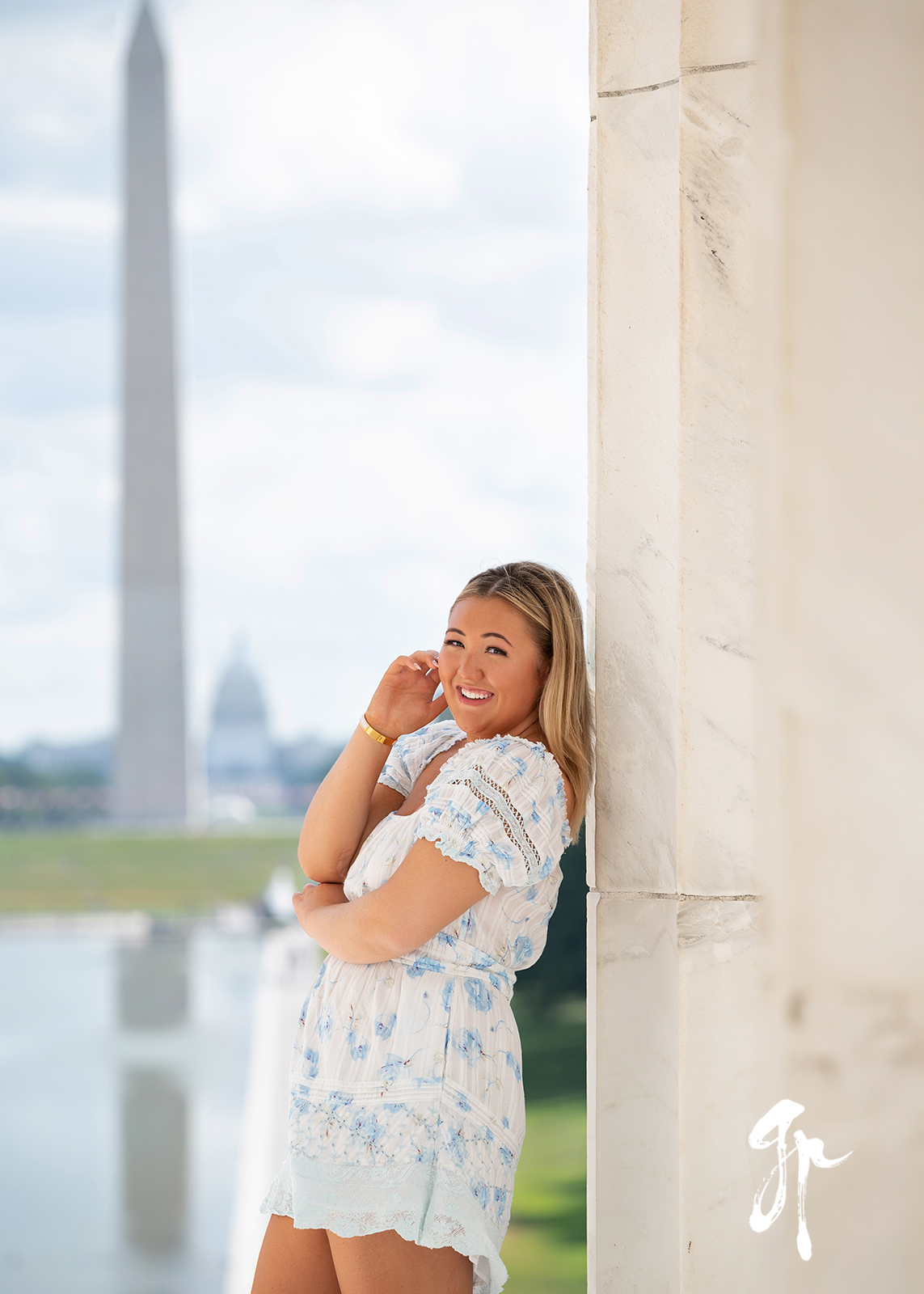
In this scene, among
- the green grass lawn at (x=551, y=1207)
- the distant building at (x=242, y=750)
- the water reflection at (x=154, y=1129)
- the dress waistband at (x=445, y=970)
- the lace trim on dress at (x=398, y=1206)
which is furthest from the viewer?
the distant building at (x=242, y=750)

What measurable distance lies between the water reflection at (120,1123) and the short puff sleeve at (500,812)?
3487mm

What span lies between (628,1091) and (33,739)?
2374cm

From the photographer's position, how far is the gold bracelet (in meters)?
1.73

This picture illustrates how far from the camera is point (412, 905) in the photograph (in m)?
1.48

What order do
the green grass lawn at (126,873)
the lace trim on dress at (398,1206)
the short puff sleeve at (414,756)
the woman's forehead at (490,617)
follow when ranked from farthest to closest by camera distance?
1. the green grass lawn at (126,873)
2. the short puff sleeve at (414,756)
3. the woman's forehead at (490,617)
4. the lace trim on dress at (398,1206)

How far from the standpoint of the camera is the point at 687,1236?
158cm

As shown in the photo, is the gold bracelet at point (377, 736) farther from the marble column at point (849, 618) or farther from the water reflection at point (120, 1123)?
the water reflection at point (120, 1123)

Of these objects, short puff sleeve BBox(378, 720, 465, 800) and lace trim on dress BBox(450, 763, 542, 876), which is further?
short puff sleeve BBox(378, 720, 465, 800)

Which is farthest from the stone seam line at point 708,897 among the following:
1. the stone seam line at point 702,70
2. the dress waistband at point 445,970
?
the stone seam line at point 702,70

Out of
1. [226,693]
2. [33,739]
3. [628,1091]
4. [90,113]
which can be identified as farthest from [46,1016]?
[90,113]

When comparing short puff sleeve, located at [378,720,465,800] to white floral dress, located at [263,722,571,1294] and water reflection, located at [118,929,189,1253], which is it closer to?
white floral dress, located at [263,722,571,1294]

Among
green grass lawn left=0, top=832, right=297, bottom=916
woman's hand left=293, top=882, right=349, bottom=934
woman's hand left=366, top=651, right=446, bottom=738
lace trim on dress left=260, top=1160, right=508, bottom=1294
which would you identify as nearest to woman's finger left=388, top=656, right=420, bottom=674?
woman's hand left=366, top=651, right=446, bottom=738

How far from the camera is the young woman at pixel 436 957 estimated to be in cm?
148

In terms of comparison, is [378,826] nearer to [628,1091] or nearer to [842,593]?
[628,1091]
